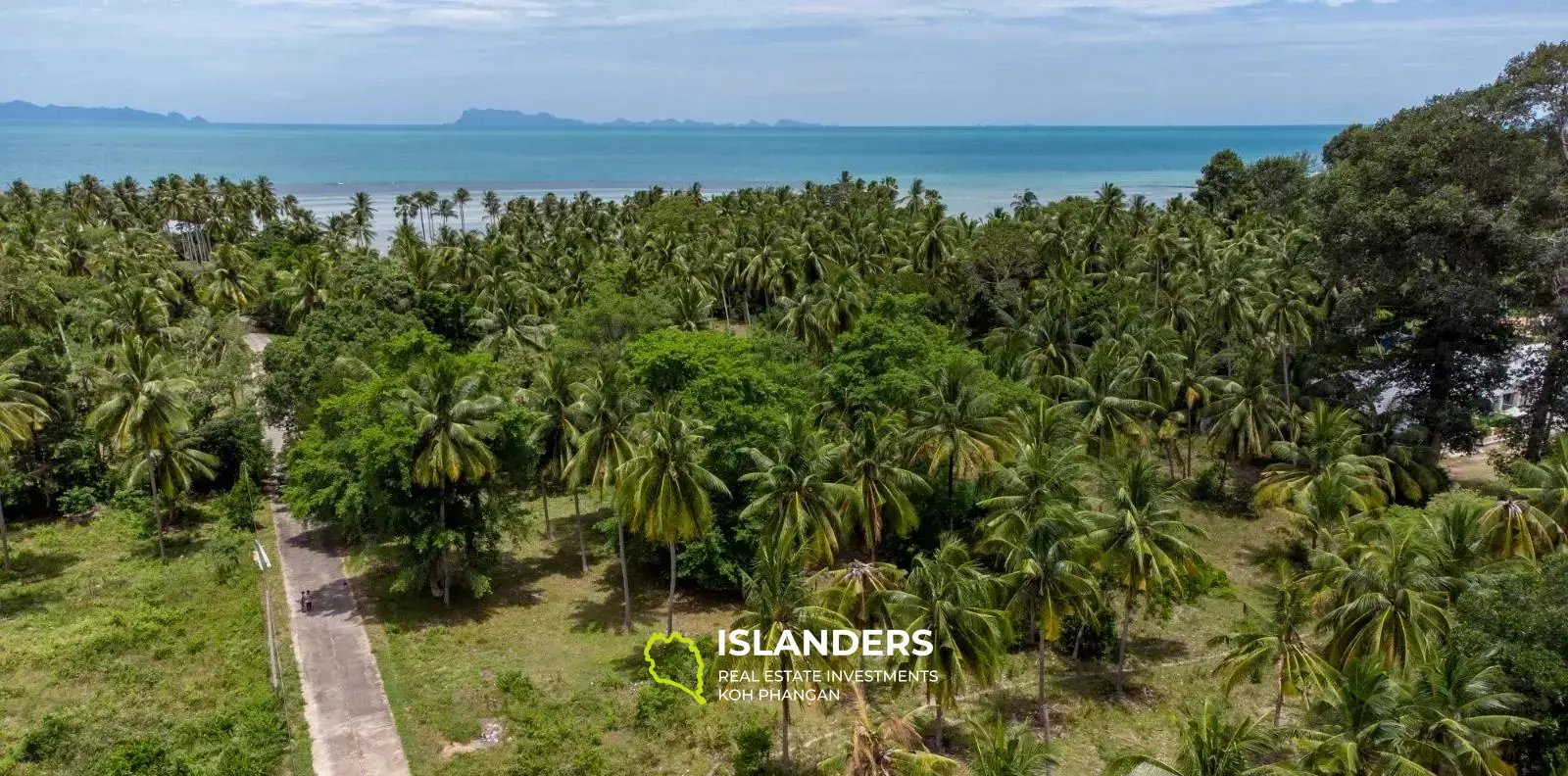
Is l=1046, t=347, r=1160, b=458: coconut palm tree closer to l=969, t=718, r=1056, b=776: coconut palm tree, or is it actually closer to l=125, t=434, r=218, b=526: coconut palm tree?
l=969, t=718, r=1056, b=776: coconut palm tree

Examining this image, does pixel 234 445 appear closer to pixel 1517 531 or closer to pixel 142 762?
pixel 142 762

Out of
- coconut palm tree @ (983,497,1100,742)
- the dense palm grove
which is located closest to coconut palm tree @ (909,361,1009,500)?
the dense palm grove

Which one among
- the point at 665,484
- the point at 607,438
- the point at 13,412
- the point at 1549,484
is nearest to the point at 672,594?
the point at 665,484

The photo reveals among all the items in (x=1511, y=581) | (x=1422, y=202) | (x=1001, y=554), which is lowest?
(x=1001, y=554)

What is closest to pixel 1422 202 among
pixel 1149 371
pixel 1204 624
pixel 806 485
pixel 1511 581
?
pixel 1149 371

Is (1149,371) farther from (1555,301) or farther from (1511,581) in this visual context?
(1511,581)

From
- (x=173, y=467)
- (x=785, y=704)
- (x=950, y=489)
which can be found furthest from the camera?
(x=173, y=467)
